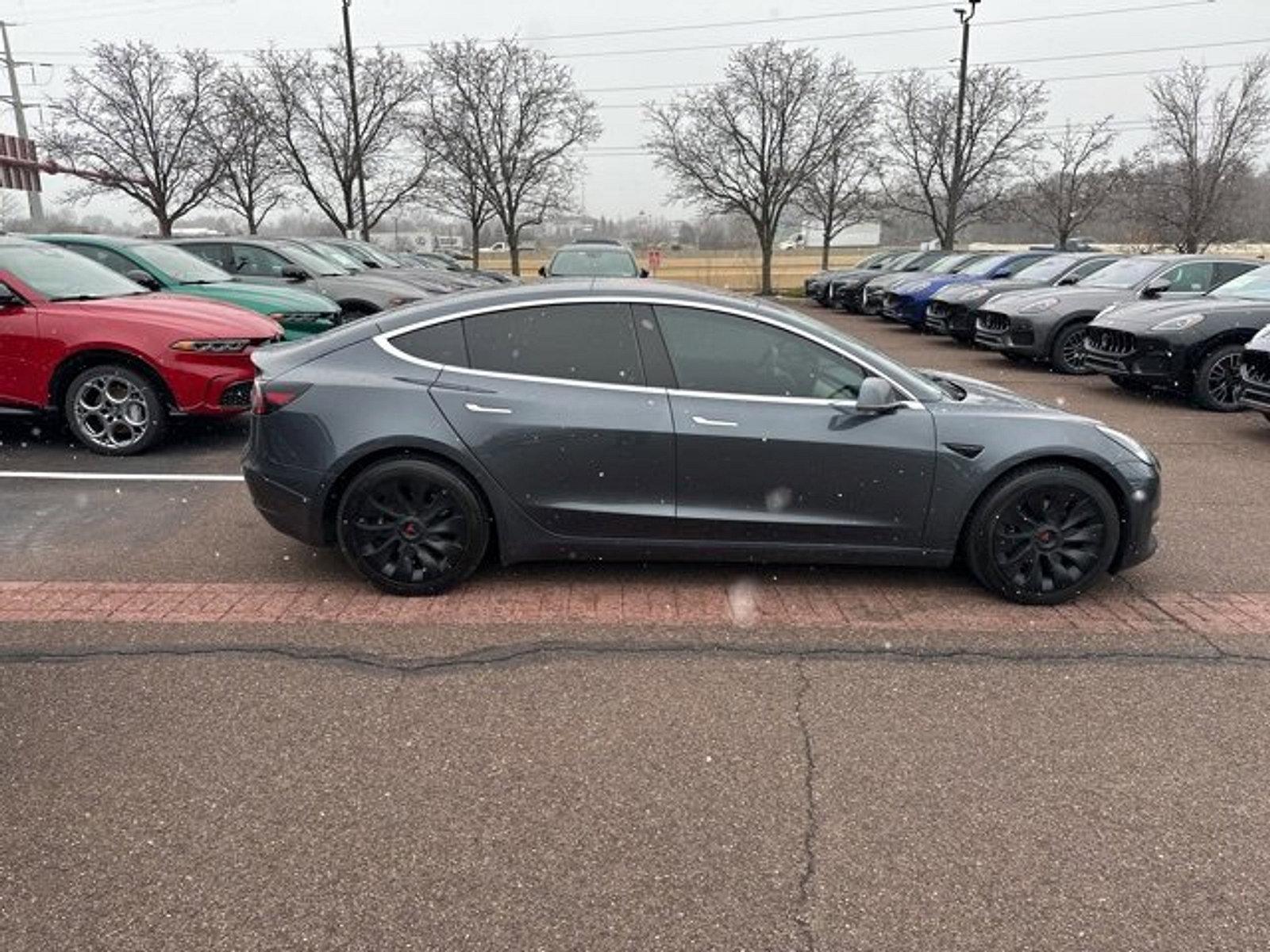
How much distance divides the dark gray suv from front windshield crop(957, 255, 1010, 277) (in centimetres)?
456

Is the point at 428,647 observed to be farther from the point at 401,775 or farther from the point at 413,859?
the point at 413,859

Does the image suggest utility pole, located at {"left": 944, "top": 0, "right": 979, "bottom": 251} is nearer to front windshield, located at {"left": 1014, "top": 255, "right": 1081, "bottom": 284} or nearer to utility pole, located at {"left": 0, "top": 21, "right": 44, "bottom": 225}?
front windshield, located at {"left": 1014, "top": 255, "right": 1081, "bottom": 284}

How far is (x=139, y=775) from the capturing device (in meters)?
2.85

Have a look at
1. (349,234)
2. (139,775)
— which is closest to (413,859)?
(139,775)

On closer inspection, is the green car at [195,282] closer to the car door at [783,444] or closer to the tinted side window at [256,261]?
the tinted side window at [256,261]

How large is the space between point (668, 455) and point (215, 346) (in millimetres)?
4362

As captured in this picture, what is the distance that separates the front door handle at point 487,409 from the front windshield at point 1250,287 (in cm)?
912

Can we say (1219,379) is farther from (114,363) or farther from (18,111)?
(18,111)

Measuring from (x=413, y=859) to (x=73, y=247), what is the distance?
31.6 feet

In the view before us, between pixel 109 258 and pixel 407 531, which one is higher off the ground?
pixel 109 258

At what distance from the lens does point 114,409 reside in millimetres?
6883

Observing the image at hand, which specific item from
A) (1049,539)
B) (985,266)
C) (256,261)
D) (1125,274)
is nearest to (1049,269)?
(985,266)

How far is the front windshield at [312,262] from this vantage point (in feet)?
42.0

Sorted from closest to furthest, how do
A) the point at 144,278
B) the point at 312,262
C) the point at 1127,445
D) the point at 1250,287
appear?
the point at 1127,445 < the point at 144,278 < the point at 1250,287 < the point at 312,262
